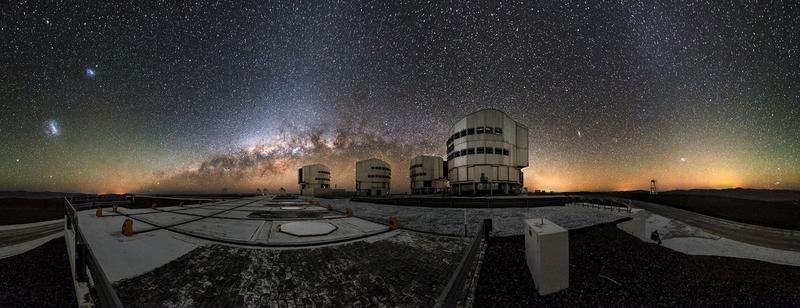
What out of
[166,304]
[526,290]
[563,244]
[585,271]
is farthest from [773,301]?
[166,304]

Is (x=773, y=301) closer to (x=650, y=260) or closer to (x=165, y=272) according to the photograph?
(x=650, y=260)

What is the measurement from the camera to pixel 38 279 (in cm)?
993

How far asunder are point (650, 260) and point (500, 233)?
477 centimetres

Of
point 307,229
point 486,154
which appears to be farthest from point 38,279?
point 486,154

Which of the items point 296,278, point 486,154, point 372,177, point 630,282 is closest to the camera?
Answer: point 296,278

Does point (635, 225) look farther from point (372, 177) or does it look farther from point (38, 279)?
point (372, 177)

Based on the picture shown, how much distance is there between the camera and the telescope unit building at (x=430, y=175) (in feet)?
221

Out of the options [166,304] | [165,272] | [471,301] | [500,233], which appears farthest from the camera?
[500,233]

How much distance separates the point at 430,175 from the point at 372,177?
642 inches

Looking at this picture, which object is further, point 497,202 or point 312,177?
point 312,177

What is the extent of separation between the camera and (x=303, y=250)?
27.1 feet

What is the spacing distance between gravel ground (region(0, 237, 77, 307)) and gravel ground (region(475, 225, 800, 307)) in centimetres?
1244

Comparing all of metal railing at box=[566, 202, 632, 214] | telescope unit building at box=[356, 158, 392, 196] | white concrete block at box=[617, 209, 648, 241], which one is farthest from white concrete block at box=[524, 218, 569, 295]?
telescope unit building at box=[356, 158, 392, 196]

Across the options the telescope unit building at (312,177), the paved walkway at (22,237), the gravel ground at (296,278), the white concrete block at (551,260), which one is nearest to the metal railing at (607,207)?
the white concrete block at (551,260)
